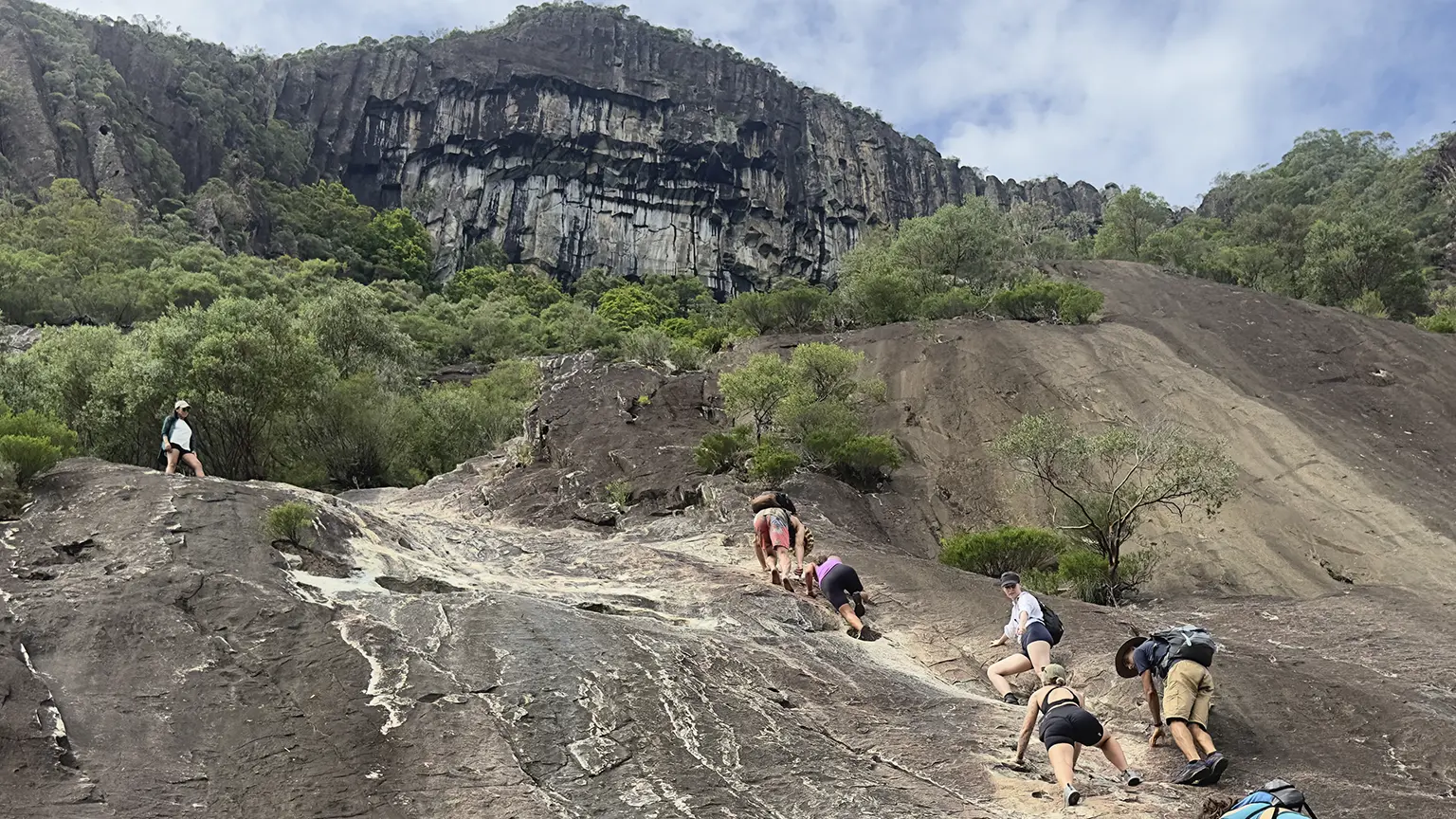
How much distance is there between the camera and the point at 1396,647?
499 inches

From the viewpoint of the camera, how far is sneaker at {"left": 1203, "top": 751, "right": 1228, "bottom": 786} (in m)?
7.87

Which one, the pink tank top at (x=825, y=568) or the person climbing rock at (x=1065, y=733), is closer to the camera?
the person climbing rock at (x=1065, y=733)

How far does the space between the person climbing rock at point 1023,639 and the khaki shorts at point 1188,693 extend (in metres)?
1.43

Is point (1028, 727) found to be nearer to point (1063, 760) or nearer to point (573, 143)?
point (1063, 760)

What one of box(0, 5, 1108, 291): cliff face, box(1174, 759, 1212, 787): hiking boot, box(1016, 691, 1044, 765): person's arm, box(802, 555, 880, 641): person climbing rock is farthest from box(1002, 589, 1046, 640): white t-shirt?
box(0, 5, 1108, 291): cliff face

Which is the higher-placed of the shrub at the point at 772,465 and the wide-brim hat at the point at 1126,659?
the shrub at the point at 772,465

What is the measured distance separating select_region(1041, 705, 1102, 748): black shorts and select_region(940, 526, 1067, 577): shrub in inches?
439

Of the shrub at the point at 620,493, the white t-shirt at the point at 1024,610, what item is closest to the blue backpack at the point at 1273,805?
the white t-shirt at the point at 1024,610

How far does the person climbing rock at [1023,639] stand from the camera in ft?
31.9

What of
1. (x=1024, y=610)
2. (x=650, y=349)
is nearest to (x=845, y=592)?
(x=1024, y=610)

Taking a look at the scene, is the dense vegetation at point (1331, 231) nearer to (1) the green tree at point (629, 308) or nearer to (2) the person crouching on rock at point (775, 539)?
(2) the person crouching on rock at point (775, 539)

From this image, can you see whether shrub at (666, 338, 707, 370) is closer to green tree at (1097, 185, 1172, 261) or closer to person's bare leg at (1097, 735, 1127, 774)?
person's bare leg at (1097, 735, 1127, 774)

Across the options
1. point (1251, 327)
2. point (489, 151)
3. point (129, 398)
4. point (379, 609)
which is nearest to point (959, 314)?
point (1251, 327)

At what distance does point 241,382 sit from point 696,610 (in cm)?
1760
